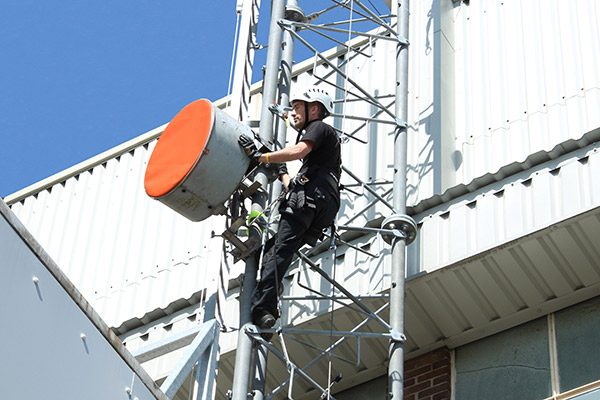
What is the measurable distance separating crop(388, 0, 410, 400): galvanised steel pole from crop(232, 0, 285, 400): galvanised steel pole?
131 centimetres

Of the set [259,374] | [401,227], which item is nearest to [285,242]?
[259,374]

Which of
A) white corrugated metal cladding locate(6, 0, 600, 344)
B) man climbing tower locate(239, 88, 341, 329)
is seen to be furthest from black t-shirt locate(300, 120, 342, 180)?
white corrugated metal cladding locate(6, 0, 600, 344)

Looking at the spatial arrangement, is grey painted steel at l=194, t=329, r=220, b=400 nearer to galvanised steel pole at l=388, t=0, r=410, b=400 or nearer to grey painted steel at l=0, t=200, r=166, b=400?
galvanised steel pole at l=388, t=0, r=410, b=400

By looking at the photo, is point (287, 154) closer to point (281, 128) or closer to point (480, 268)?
point (281, 128)

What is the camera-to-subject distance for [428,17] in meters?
16.9

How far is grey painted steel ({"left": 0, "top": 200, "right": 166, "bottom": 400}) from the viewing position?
332 inches

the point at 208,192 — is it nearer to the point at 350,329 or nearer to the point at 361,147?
the point at 350,329

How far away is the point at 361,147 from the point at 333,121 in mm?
693

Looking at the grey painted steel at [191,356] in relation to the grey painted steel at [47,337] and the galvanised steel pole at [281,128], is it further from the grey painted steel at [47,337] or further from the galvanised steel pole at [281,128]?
the grey painted steel at [47,337]

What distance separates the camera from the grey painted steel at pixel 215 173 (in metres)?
12.1

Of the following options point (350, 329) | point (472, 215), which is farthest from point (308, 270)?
point (472, 215)

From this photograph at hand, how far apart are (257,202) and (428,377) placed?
3.15m

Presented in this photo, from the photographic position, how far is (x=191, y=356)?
11.5 metres

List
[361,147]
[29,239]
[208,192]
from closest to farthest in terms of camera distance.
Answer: [29,239], [208,192], [361,147]
